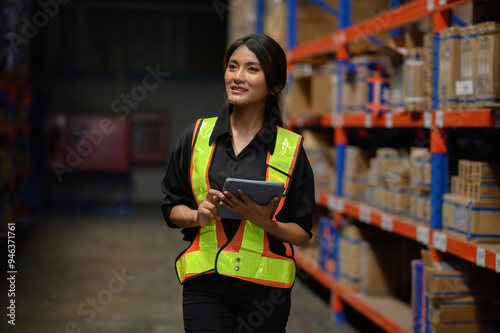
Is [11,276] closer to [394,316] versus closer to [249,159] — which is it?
[394,316]

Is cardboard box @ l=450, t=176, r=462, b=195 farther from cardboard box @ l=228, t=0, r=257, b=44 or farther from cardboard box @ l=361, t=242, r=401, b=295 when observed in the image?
cardboard box @ l=228, t=0, r=257, b=44

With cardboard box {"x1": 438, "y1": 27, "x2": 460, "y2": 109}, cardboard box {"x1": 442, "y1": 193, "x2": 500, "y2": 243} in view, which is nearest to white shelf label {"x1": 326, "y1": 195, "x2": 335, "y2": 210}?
cardboard box {"x1": 438, "y1": 27, "x2": 460, "y2": 109}

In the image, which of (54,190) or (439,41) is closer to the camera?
(439,41)

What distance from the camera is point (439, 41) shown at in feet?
11.5

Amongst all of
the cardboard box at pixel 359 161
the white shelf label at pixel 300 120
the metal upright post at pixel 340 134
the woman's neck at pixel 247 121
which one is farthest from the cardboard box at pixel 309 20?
the woman's neck at pixel 247 121

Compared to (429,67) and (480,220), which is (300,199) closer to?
(480,220)

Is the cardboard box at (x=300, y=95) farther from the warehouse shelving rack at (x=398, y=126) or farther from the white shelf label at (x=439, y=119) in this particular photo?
the white shelf label at (x=439, y=119)

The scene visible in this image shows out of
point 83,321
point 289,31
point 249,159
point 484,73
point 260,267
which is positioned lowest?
point 83,321

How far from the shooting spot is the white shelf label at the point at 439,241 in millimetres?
3395

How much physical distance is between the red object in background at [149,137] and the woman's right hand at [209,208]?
10560mm

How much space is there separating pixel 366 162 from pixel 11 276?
3703mm

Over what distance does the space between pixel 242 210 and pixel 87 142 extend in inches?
390

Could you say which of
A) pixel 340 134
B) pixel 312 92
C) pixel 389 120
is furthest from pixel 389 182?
pixel 312 92

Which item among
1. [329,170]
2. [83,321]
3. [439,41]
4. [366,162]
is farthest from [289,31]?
[83,321]
